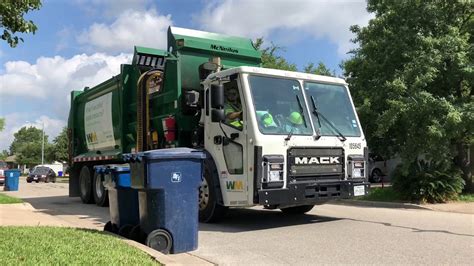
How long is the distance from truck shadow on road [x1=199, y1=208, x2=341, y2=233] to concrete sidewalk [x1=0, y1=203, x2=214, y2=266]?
8.31 feet

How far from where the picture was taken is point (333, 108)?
10094 mm

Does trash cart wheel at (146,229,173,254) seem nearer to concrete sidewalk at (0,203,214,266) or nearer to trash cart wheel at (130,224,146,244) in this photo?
concrete sidewalk at (0,203,214,266)

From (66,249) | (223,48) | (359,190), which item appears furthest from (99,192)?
(66,249)

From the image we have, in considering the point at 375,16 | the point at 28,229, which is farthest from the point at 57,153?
the point at 28,229

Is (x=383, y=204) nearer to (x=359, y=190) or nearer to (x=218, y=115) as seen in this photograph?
(x=359, y=190)

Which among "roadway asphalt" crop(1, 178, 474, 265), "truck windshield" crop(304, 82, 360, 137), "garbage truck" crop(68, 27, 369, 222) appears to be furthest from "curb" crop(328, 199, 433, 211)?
"truck windshield" crop(304, 82, 360, 137)

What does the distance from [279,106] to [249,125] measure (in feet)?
2.57

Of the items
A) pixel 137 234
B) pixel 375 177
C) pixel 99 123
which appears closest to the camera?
pixel 137 234

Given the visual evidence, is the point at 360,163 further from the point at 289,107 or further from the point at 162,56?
the point at 162,56

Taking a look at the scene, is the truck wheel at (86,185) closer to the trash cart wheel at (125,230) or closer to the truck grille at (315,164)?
the trash cart wheel at (125,230)

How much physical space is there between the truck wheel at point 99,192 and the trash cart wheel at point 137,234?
21.7ft

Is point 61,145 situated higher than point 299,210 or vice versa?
point 61,145

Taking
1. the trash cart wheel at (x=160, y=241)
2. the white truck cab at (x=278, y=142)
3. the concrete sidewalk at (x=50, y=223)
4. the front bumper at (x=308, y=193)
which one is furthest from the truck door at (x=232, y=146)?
the concrete sidewalk at (x=50, y=223)

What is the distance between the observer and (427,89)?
15039mm
